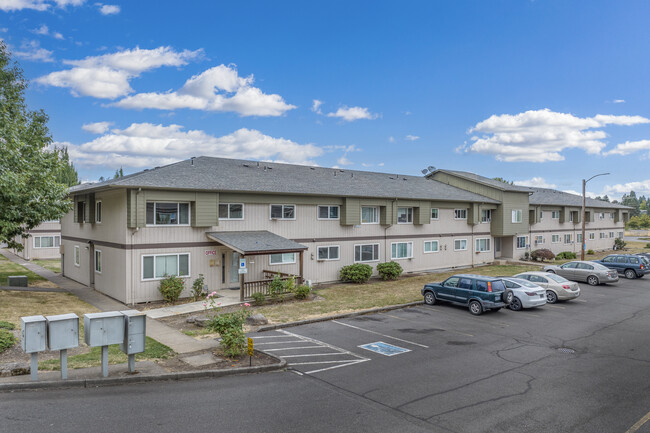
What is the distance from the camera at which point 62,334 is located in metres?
10.1

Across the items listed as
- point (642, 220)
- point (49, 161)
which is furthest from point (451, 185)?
point (642, 220)

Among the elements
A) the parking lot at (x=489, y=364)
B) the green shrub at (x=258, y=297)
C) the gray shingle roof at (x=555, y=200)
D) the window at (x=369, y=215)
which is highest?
the gray shingle roof at (x=555, y=200)

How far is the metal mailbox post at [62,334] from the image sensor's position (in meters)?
9.99

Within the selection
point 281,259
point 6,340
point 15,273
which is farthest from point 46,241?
point 6,340

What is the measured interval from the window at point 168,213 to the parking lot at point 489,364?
985 centimetres

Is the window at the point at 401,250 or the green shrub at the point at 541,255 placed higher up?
the window at the point at 401,250

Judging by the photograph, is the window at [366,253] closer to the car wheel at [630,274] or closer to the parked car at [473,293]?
the parked car at [473,293]

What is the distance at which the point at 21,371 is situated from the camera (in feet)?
34.7

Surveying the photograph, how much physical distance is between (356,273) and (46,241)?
114 ft

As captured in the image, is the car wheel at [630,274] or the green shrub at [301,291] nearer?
the green shrub at [301,291]

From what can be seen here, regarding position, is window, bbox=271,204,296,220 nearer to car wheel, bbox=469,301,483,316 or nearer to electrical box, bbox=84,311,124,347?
car wheel, bbox=469,301,483,316

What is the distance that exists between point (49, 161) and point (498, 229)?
35769mm

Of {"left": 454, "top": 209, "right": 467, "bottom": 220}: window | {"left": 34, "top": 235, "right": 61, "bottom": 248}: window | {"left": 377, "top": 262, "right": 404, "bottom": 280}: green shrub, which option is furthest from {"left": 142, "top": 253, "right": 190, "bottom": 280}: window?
{"left": 34, "top": 235, "right": 61, "bottom": 248}: window

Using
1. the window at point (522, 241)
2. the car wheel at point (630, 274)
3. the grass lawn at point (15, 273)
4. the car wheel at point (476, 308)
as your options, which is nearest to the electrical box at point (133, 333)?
the car wheel at point (476, 308)
